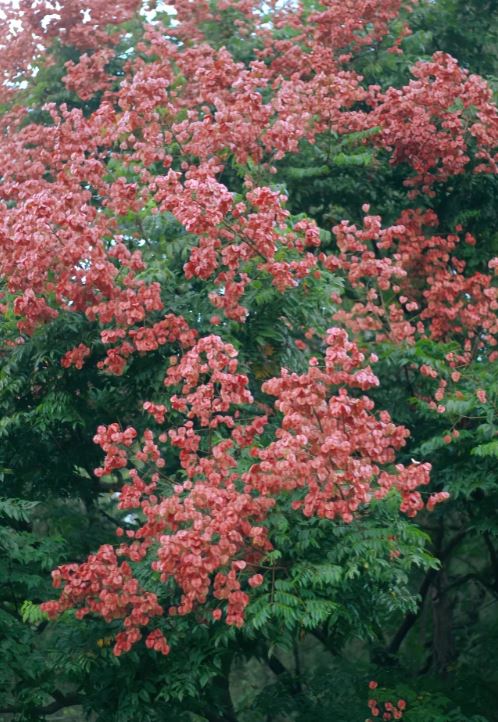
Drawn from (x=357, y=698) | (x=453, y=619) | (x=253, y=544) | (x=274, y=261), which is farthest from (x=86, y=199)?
(x=453, y=619)

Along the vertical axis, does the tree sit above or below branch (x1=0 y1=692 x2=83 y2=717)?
above

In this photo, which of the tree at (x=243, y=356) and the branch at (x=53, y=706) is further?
the branch at (x=53, y=706)

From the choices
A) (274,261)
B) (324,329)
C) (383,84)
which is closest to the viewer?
(274,261)

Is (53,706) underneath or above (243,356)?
underneath

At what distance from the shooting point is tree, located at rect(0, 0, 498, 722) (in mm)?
8719

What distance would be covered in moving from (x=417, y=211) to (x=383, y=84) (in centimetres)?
188

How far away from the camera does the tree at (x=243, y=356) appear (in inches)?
343

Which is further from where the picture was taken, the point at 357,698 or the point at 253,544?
the point at 357,698

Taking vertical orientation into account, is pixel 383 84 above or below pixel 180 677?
above

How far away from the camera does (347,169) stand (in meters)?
12.3

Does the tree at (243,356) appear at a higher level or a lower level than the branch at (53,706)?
higher

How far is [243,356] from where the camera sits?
9.87 meters

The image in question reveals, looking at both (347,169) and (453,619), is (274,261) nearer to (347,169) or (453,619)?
(347,169)

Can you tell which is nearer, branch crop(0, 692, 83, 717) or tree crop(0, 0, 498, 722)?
tree crop(0, 0, 498, 722)
